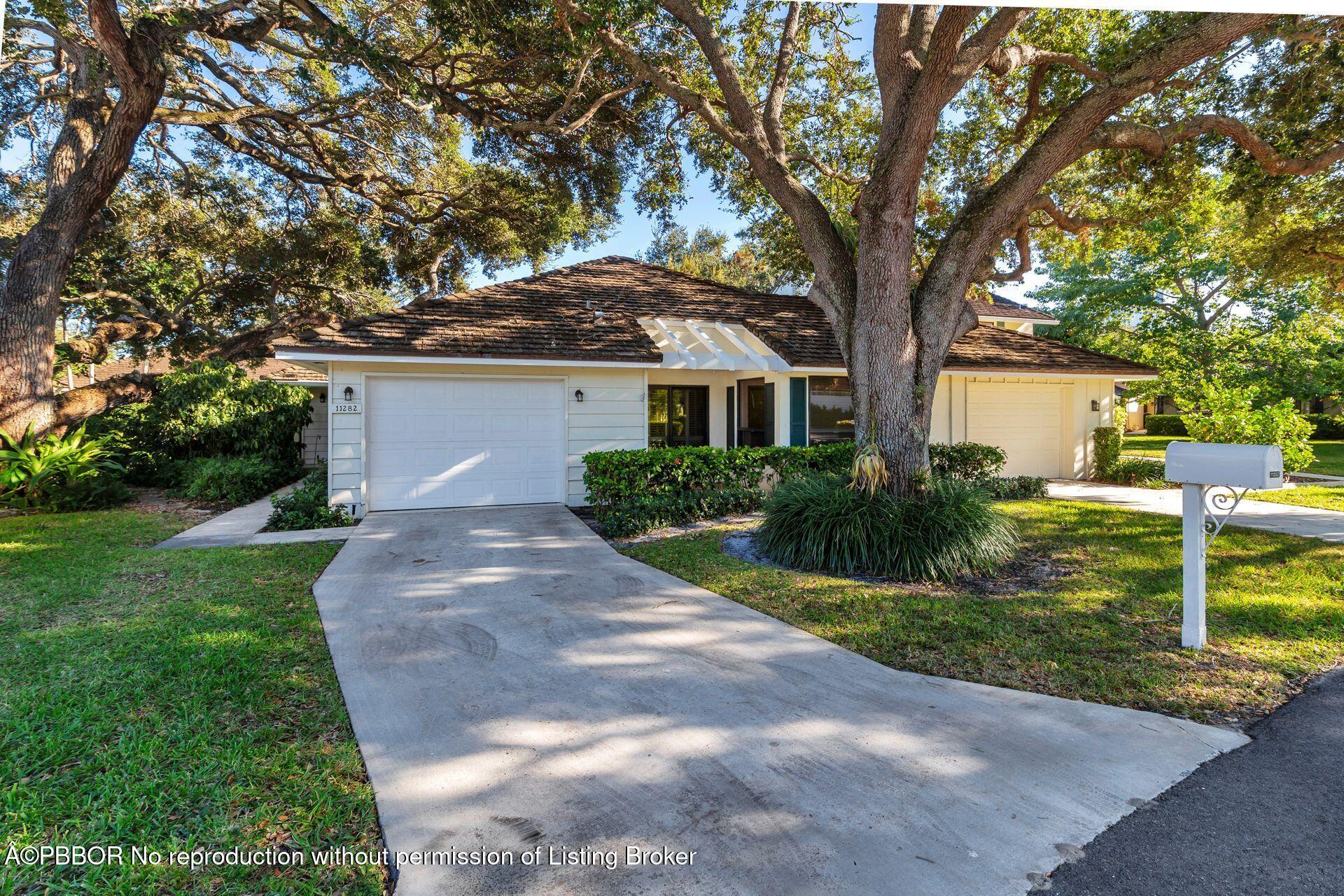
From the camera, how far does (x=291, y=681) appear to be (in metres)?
3.88

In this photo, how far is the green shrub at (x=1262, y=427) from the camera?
8375 mm

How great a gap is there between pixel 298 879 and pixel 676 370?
12074 mm

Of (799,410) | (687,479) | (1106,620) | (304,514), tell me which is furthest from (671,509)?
(304,514)

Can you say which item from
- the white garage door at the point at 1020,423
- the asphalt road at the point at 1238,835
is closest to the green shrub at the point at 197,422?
the asphalt road at the point at 1238,835

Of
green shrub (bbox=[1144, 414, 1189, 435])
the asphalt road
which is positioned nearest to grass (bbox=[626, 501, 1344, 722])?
the asphalt road

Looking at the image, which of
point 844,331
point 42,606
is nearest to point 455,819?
point 42,606

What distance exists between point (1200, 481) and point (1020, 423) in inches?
458

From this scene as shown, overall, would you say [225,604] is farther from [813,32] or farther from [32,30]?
[32,30]

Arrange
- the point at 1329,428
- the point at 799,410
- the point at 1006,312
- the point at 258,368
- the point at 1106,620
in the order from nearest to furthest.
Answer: the point at 1106,620 → the point at 799,410 → the point at 1006,312 → the point at 258,368 → the point at 1329,428

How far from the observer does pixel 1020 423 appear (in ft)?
48.4

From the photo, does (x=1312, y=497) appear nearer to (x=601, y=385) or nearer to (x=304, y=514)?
(x=601, y=385)

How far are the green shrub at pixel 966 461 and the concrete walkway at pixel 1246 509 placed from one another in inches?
51.6

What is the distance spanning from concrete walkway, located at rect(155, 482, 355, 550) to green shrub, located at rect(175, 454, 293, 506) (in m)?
1.59

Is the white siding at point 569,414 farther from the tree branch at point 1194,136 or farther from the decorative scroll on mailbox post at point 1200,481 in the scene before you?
the decorative scroll on mailbox post at point 1200,481
